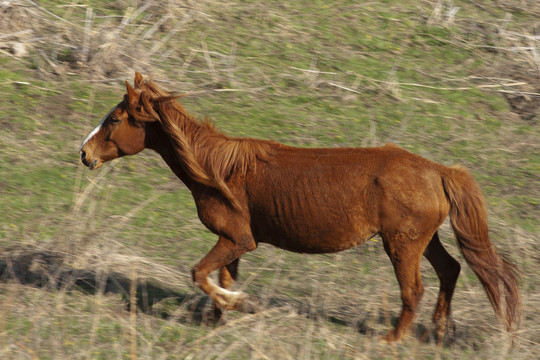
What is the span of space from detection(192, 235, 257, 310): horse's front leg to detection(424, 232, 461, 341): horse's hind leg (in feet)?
4.65

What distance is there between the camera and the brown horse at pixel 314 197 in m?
5.60

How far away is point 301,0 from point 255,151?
7921mm

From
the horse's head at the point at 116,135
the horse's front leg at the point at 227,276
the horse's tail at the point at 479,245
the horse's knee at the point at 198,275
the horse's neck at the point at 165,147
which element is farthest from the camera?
the horse's front leg at the point at 227,276

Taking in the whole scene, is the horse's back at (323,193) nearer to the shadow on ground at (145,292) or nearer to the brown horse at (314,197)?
the brown horse at (314,197)

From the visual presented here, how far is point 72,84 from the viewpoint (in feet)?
33.4

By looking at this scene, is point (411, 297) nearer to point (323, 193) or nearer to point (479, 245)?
point (479, 245)

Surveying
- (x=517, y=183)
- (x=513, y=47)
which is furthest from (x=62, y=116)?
(x=513, y=47)

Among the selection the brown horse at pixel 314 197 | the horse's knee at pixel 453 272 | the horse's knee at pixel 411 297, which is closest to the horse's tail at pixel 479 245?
the brown horse at pixel 314 197

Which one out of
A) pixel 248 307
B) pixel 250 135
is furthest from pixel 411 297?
pixel 250 135

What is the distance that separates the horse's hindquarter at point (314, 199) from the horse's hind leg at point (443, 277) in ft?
2.15

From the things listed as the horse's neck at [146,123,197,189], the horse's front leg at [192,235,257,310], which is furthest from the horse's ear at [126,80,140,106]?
the horse's front leg at [192,235,257,310]

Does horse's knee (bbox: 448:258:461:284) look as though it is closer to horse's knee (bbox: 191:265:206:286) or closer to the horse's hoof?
the horse's hoof

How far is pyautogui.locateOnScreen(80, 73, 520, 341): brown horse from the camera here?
560cm

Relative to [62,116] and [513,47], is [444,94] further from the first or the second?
[62,116]
